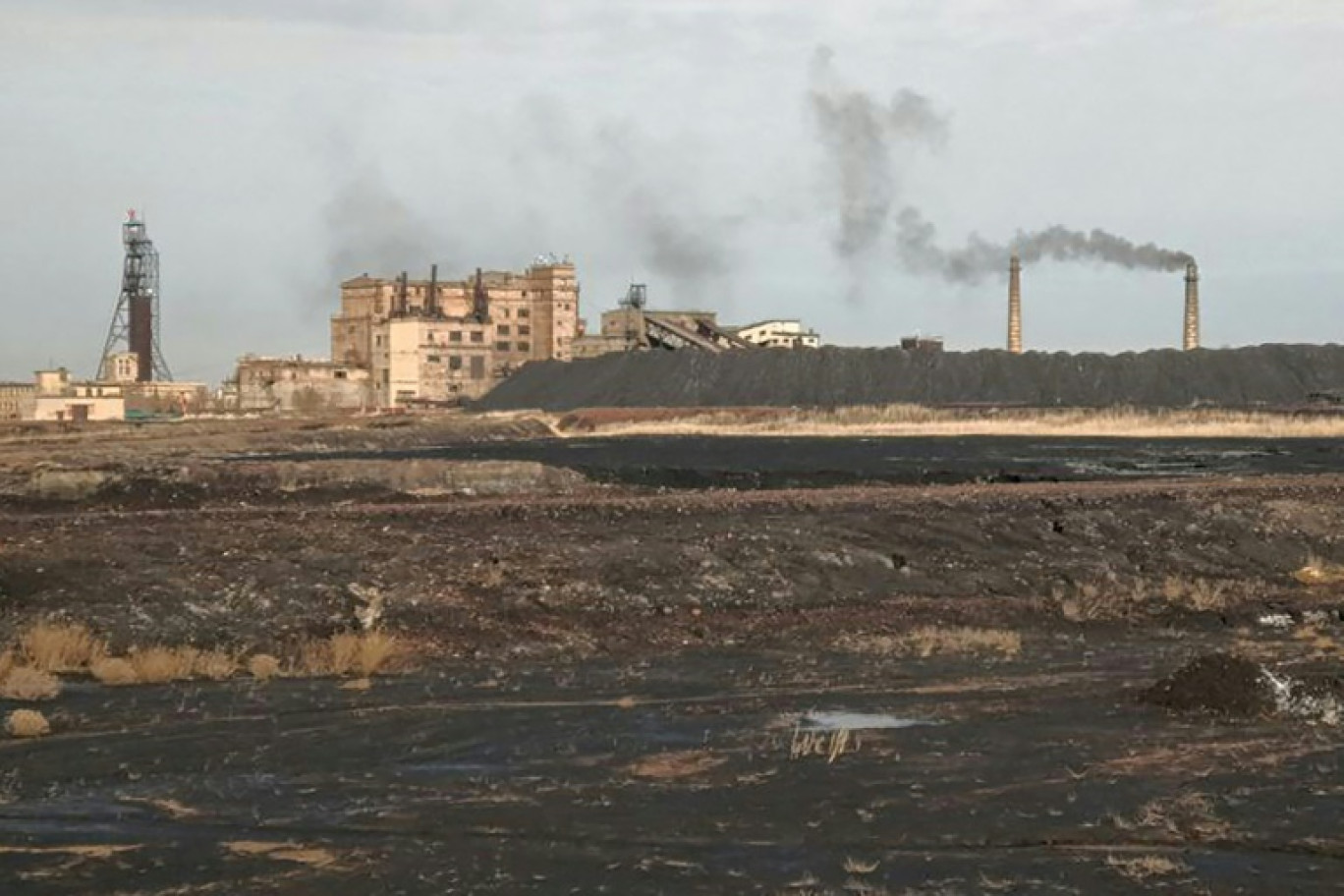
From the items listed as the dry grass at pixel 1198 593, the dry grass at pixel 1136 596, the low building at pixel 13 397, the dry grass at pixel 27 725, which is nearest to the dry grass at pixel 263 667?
the dry grass at pixel 27 725

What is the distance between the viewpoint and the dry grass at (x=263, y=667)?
19.5 meters

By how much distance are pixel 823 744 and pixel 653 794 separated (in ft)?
7.88

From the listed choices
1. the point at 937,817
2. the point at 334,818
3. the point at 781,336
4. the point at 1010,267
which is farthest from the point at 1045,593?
the point at 781,336

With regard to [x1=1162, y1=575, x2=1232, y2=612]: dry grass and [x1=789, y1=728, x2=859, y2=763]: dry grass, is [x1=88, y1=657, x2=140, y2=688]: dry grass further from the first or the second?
[x1=1162, y1=575, x2=1232, y2=612]: dry grass

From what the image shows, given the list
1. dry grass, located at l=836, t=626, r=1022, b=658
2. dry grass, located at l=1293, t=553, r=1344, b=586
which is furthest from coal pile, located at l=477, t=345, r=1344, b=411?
dry grass, located at l=836, t=626, r=1022, b=658

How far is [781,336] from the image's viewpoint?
6870 inches

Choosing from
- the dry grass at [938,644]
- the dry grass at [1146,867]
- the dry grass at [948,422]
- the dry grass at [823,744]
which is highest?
the dry grass at [948,422]

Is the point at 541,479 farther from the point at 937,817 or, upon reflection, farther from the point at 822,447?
the point at 937,817

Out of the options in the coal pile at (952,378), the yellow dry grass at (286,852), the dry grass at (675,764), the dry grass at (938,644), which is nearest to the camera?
the yellow dry grass at (286,852)

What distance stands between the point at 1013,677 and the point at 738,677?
129 inches

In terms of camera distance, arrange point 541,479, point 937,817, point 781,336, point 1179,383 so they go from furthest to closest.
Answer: point 781,336, point 1179,383, point 541,479, point 937,817

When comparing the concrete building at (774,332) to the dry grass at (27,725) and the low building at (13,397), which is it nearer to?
the low building at (13,397)

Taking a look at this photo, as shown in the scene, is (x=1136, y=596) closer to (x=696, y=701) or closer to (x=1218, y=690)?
(x=1218, y=690)

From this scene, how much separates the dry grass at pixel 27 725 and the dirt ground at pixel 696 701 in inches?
11.1
